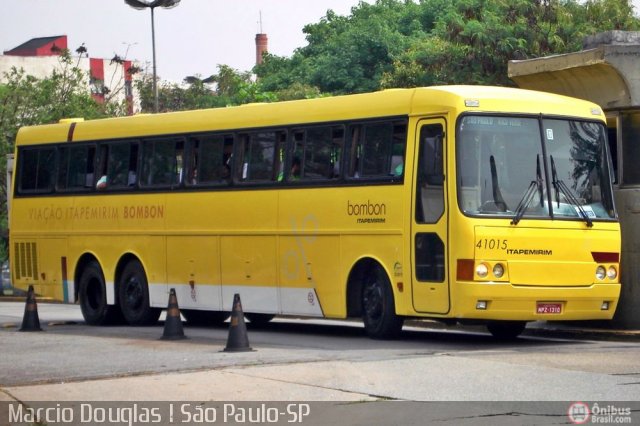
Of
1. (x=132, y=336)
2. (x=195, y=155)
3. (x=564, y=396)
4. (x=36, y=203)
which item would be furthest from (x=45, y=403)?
(x=36, y=203)

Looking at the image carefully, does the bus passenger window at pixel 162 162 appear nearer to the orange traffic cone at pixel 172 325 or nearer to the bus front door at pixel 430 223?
the orange traffic cone at pixel 172 325

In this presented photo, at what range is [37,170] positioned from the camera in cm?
2538

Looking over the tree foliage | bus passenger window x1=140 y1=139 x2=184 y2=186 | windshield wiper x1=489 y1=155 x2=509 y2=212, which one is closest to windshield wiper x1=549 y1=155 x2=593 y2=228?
windshield wiper x1=489 y1=155 x2=509 y2=212

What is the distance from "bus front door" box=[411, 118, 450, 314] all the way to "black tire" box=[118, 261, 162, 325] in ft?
22.8

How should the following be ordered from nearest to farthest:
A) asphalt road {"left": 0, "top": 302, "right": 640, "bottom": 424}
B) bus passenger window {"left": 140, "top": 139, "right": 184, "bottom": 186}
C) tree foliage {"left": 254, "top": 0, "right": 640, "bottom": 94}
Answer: asphalt road {"left": 0, "top": 302, "right": 640, "bottom": 424}, bus passenger window {"left": 140, "top": 139, "right": 184, "bottom": 186}, tree foliage {"left": 254, "top": 0, "right": 640, "bottom": 94}

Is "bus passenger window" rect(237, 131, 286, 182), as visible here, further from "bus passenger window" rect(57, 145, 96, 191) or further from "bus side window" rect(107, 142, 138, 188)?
"bus passenger window" rect(57, 145, 96, 191)

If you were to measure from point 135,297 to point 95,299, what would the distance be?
51.7 inches

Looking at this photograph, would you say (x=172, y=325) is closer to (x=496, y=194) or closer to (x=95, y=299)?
(x=496, y=194)

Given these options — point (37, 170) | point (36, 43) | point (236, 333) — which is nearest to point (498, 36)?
point (37, 170)

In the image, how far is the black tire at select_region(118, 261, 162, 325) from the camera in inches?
893

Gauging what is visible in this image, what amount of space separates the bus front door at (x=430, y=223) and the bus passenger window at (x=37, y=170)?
999 centimetres

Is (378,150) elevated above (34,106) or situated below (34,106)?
below

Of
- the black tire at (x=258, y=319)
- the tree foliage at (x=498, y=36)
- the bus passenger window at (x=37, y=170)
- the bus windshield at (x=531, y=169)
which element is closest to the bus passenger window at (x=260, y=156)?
the black tire at (x=258, y=319)

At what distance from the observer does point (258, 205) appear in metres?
20.1
